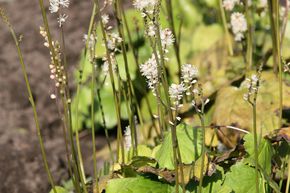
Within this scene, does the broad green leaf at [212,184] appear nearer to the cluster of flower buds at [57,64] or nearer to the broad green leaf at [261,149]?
the broad green leaf at [261,149]

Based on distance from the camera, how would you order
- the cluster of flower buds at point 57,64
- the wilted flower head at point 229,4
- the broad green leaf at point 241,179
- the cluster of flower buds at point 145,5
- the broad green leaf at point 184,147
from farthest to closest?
the wilted flower head at point 229,4 → the broad green leaf at point 184,147 → the broad green leaf at point 241,179 → the cluster of flower buds at point 57,64 → the cluster of flower buds at point 145,5

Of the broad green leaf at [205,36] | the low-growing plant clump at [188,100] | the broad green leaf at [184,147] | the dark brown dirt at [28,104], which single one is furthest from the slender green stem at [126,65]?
the broad green leaf at [205,36]

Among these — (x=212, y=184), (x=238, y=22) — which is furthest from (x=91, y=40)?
(x=238, y=22)

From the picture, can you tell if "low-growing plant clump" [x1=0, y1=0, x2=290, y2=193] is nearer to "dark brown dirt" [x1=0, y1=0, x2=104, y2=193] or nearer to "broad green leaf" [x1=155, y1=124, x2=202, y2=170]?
"broad green leaf" [x1=155, y1=124, x2=202, y2=170]

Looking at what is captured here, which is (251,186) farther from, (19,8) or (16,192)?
(19,8)

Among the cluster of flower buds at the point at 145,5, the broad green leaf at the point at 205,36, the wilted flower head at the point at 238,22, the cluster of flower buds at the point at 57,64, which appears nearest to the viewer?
the cluster of flower buds at the point at 145,5

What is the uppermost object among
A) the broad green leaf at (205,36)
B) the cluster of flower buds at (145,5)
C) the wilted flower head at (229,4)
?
the cluster of flower buds at (145,5)

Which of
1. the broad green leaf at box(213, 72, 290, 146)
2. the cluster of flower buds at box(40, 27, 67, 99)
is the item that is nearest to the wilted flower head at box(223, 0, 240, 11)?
the broad green leaf at box(213, 72, 290, 146)

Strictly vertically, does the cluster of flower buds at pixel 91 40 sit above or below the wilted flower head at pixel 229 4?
below

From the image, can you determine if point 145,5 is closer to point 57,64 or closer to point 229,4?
point 57,64
